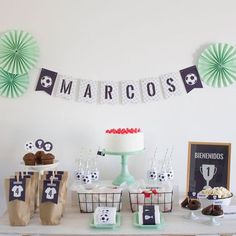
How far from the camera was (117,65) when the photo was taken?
1869mm

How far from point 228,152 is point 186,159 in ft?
0.79

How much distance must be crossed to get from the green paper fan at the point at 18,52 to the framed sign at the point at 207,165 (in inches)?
34.4

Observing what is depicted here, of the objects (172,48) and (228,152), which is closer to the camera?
(228,152)

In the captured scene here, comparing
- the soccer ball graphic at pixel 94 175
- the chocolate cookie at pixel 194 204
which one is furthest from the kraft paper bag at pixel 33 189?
the chocolate cookie at pixel 194 204

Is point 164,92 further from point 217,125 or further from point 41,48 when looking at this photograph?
point 41,48

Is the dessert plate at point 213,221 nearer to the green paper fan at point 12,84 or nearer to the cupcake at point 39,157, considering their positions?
the cupcake at point 39,157

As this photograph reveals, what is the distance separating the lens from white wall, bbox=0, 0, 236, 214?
1.85 meters

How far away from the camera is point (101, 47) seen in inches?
73.3

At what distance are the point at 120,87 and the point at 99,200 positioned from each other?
0.58m

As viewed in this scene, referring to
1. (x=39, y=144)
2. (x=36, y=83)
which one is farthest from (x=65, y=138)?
(x=36, y=83)

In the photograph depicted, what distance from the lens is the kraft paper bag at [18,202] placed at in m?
1.45

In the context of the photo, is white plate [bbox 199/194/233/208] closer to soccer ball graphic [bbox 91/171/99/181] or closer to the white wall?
the white wall

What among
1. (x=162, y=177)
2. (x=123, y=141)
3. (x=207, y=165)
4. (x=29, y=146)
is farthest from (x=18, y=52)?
(x=207, y=165)

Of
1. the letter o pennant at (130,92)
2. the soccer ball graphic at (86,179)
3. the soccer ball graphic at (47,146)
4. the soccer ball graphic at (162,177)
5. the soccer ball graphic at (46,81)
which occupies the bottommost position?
the soccer ball graphic at (86,179)
